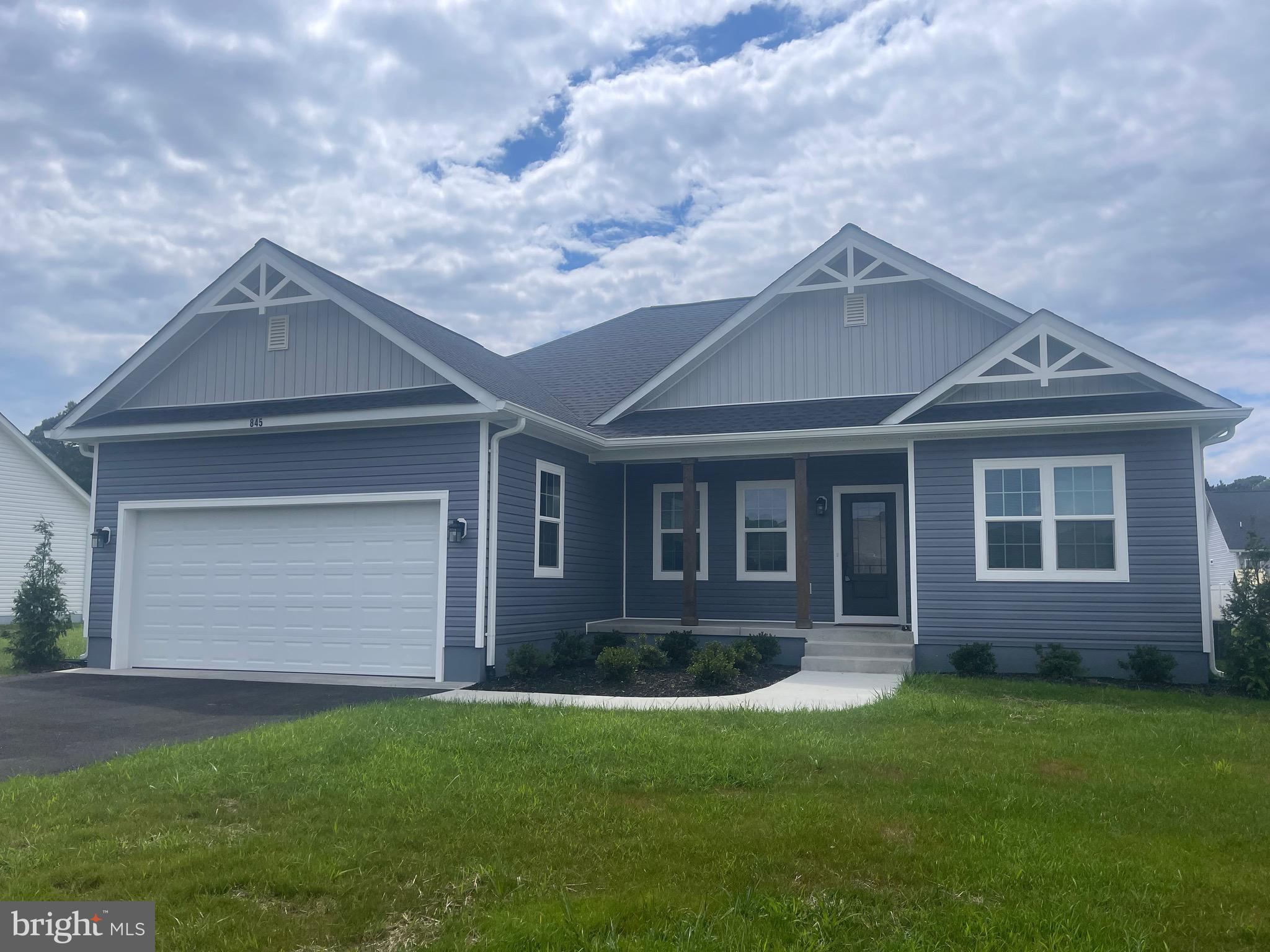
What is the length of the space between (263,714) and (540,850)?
5446 millimetres

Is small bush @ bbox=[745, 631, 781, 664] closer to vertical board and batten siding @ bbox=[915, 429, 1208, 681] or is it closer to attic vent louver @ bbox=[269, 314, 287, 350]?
vertical board and batten siding @ bbox=[915, 429, 1208, 681]

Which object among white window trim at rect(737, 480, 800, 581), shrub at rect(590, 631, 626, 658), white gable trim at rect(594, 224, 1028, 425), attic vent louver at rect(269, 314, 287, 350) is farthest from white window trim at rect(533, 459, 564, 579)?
attic vent louver at rect(269, 314, 287, 350)

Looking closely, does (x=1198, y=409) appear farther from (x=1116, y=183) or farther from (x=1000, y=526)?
(x=1116, y=183)

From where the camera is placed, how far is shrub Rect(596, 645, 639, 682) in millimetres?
11172

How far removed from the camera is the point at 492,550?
38.7 feet

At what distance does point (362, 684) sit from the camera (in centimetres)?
1148

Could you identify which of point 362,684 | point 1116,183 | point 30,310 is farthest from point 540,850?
point 30,310

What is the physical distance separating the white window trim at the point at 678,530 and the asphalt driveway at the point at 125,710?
5.35 meters

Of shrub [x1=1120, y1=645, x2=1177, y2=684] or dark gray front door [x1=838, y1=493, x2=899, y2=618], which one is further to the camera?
dark gray front door [x1=838, y1=493, x2=899, y2=618]

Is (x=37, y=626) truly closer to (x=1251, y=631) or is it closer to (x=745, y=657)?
(x=745, y=657)

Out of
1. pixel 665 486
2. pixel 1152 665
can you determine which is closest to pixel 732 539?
pixel 665 486

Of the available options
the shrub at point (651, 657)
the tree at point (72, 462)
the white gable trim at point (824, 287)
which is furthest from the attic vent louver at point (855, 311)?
the tree at point (72, 462)

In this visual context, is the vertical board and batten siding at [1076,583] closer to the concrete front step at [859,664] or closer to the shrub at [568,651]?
the concrete front step at [859,664]

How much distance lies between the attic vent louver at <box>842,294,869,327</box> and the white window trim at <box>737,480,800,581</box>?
2573mm
